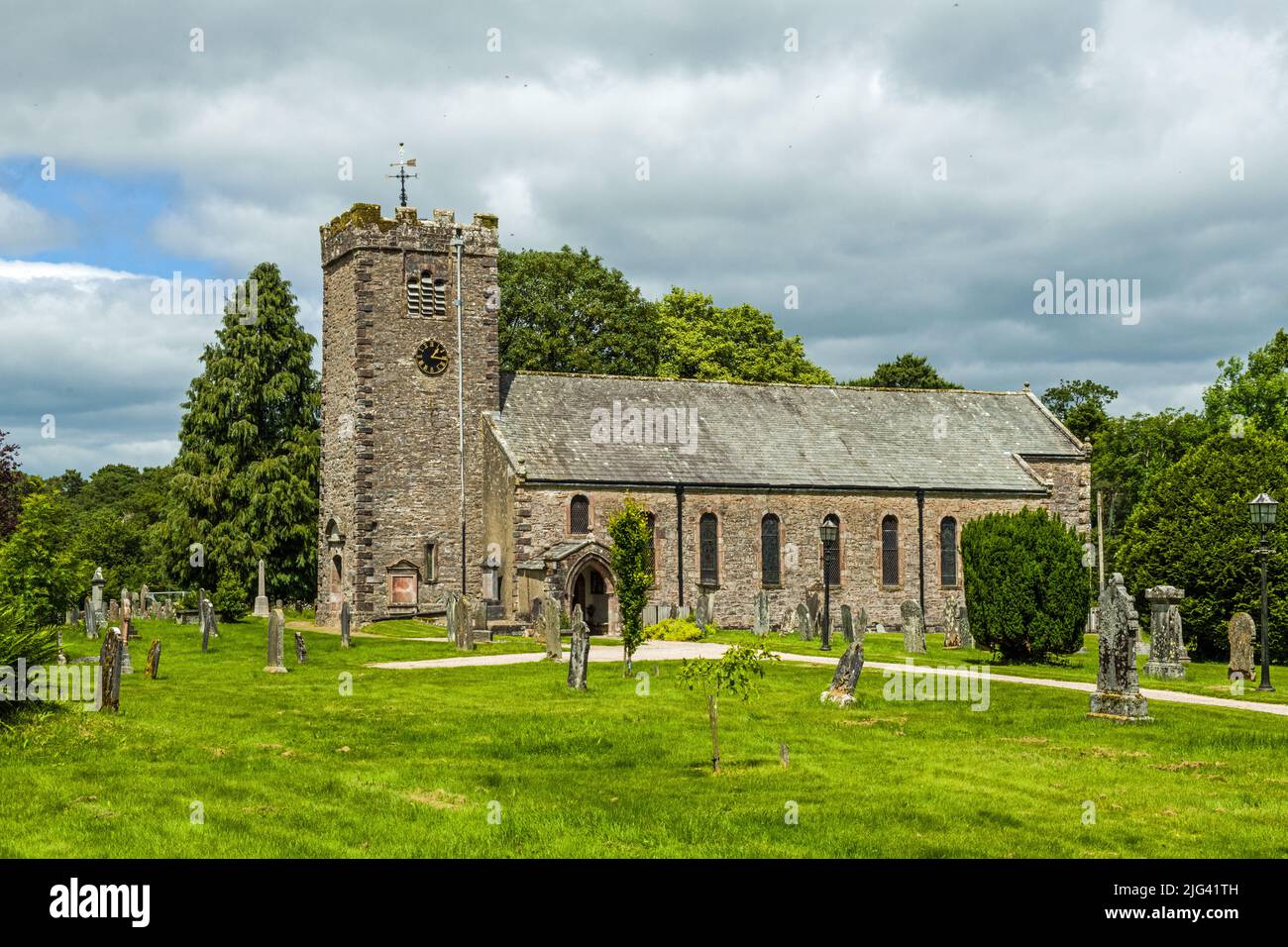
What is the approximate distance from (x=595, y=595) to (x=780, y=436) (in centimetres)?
1008

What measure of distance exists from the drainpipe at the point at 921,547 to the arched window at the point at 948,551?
28.4 inches

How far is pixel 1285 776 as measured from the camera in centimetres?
1534

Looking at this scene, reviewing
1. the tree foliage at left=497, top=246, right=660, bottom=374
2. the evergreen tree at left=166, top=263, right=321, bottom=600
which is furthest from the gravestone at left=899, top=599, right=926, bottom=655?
the evergreen tree at left=166, top=263, right=321, bottom=600

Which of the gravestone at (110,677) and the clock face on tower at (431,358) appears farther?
the clock face on tower at (431,358)

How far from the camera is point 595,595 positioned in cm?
4097

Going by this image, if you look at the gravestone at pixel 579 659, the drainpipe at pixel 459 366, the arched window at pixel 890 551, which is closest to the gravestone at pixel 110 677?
the gravestone at pixel 579 659

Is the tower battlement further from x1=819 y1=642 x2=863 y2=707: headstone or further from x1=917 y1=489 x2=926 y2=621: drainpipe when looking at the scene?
x1=819 y1=642 x2=863 y2=707: headstone

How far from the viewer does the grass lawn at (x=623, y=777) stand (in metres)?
12.3

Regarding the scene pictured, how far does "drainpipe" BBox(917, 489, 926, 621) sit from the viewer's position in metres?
45.4

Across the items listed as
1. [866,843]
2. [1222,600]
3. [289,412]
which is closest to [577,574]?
[1222,600]

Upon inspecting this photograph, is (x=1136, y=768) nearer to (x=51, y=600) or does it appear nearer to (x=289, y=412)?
(x=51, y=600)

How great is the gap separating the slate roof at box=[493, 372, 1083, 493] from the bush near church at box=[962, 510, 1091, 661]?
14672mm

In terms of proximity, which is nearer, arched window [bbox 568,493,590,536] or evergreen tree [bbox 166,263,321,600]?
arched window [bbox 568,493,590,536]

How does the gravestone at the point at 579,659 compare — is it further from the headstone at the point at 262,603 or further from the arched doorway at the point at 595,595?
the headstone at the point at 262,603
